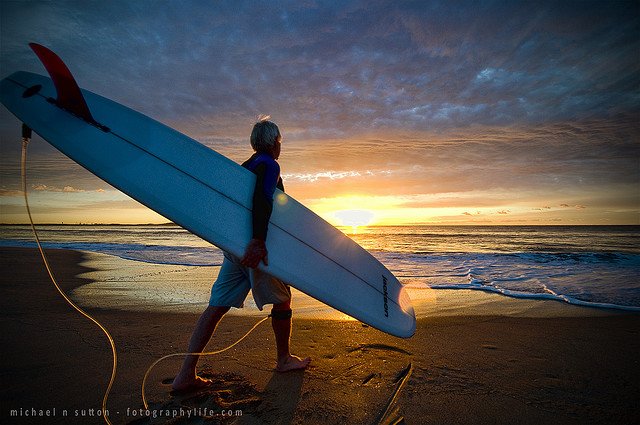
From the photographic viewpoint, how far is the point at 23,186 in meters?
2.11

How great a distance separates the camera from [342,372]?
2.28m

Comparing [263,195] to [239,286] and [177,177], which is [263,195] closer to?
[239,286]

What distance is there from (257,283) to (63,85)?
1.95 meters

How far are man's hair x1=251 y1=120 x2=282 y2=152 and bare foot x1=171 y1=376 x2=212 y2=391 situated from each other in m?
1.59

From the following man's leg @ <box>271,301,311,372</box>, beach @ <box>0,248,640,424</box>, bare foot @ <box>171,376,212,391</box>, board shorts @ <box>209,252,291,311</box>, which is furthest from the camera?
man's leg @ <box>271,301,311,372</box>

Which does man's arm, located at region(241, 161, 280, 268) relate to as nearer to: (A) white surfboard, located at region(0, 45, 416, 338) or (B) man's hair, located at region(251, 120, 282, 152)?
(A) white surfboard, located at region(0, 45, 416, 338)

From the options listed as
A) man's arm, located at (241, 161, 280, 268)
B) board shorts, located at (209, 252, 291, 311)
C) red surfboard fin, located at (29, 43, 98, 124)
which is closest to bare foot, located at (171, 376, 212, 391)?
board shorts, located at (209, 252, 291, 311)

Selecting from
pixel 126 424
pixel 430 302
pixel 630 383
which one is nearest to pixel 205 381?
pixel 126 424

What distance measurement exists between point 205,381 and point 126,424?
1.55 ft

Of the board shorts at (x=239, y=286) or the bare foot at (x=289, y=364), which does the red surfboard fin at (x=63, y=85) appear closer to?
the board shorts at (x=239, y=286)

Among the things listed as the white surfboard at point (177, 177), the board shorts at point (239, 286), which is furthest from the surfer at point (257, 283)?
the white surfboard at point (177, 177)

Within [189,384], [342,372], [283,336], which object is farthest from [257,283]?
[342,372]

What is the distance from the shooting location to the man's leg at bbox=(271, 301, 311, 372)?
90.0 inches

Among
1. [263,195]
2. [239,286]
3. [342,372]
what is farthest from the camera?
[342,372]
